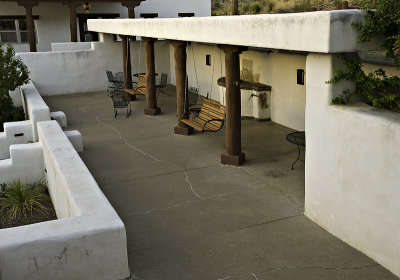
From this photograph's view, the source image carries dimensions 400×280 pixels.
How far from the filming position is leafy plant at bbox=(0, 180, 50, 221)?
858 cm

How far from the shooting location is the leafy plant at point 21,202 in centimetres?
858

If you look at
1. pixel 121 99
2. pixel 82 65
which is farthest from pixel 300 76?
pixel 82 65

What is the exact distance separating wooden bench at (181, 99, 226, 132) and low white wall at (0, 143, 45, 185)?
11.2 feet

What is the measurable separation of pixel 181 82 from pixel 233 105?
2.84m

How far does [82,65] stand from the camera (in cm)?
1944

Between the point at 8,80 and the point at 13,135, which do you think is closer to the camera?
the point at 13,135

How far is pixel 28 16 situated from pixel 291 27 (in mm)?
16761

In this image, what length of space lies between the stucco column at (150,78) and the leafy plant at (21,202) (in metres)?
6.07

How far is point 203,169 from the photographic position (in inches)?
372

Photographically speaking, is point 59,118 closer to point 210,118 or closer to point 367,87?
point 210,118

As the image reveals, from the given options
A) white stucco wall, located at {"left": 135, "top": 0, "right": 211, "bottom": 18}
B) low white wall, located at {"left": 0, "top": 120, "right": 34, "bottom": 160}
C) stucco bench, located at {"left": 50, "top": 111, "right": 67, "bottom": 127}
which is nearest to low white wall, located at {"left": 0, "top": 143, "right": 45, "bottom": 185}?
low white wall, located at {"left": 0, "top": 120, "right": 34, "bottom": 160}

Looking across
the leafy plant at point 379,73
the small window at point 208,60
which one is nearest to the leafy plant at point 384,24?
the leafy plant at point 379,73

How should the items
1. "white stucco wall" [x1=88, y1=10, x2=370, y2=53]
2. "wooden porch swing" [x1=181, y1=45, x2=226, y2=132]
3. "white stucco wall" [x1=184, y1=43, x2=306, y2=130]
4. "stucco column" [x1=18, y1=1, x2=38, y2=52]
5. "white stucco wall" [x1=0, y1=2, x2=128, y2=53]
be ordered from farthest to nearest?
1. "white stucco wall" [x1=0, y1=2, x2=128, y2=53]
2. "stucco column" [x1=18, y1=1, x2=38, y2=52]
3. "white stucco wall" [x1=184, y1=43, x2=306, y2=130]
4. "wooden porch swing" [x1=181, y1=45, x2=226, y2=132]
5. "white stucco wall" [x1=88, y1=10, x2=370, y2=53]

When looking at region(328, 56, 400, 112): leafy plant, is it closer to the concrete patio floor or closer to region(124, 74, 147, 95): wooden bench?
the concrete patio floor
